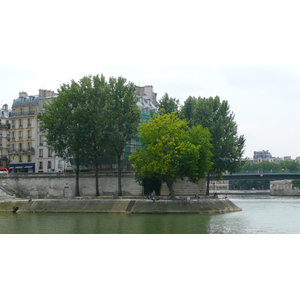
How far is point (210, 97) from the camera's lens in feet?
284

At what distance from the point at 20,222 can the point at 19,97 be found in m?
44.5

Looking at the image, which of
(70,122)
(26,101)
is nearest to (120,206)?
(70,122)

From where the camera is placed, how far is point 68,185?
83.2 meters

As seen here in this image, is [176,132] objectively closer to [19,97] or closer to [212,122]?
[212,122]

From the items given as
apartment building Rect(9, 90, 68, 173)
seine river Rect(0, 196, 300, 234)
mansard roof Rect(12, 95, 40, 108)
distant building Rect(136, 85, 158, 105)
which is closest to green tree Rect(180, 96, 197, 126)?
distant building Rect(136, 85, 158, 105)

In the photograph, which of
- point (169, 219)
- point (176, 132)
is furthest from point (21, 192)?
point (169, 219)

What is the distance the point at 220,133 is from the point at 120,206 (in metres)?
19.6

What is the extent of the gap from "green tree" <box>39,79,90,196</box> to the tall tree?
11.2ft

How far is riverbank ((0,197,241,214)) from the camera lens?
6819cm

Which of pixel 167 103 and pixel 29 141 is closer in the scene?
pixel 167 103

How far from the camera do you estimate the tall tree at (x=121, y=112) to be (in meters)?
75.8

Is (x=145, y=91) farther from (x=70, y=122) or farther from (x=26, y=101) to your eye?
(x=70, y=122)

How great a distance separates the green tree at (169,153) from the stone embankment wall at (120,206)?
2.93m

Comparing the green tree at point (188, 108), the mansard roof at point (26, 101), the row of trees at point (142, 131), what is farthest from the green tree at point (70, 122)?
the mansard roof at point (26, 101)
